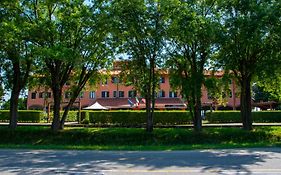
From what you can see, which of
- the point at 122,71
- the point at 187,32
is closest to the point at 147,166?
the point at 187,32

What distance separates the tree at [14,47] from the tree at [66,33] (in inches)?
27.7

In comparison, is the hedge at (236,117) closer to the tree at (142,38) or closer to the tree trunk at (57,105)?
Result: the tree at (142,38)

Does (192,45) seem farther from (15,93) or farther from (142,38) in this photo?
(15,93)

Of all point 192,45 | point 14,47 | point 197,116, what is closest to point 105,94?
point 197,116

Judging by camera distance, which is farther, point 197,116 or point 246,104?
point 246,104

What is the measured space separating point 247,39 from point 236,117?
1006 inches

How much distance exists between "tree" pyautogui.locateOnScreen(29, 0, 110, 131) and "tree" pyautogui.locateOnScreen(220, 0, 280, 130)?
7.92m

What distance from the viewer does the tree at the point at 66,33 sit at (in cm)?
2141

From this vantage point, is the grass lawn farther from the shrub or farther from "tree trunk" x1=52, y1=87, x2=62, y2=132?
the shrub

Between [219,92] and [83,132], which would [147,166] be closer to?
[83,132]

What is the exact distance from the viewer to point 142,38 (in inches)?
934

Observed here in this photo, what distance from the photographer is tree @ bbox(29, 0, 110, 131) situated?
843 inches

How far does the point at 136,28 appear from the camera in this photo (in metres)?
22.8

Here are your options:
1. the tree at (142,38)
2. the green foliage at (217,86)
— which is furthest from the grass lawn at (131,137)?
the green foliage at (217,86)
